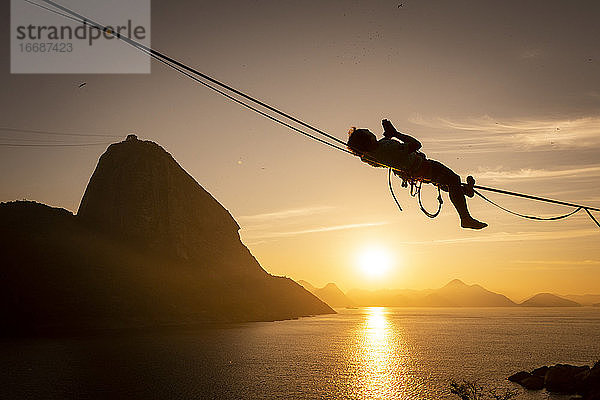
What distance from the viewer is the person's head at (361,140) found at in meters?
10.9

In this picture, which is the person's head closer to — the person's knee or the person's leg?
the person's leg

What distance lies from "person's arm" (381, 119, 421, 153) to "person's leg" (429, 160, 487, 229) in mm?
1033

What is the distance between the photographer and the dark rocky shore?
48.3 m

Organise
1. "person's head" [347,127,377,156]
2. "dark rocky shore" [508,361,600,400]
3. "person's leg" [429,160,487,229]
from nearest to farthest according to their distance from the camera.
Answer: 1. "person's head" [347,127,377,156]
2. "person's leg" [429,160,487,229]
3. "dark rocky shore" [508,361,600,400]

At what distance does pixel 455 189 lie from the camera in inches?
487

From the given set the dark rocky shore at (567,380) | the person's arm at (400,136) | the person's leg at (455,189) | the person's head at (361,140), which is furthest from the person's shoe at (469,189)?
the dark rocky shore at (567,380)

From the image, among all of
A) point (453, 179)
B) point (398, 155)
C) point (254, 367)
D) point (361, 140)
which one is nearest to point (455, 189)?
point (453, 179)

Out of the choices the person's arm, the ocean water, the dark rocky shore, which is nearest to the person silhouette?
the person's arm

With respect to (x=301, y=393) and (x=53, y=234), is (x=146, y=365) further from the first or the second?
(x=53, y=234)

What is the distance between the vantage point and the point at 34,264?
14450cm

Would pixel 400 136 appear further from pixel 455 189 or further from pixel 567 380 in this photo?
pixel 567 380

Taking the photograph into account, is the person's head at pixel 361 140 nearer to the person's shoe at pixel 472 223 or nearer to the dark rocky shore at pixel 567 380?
the person's shoe at pixel 472 223

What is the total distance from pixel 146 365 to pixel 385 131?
256ft

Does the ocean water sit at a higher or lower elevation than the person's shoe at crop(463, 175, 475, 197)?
lower
